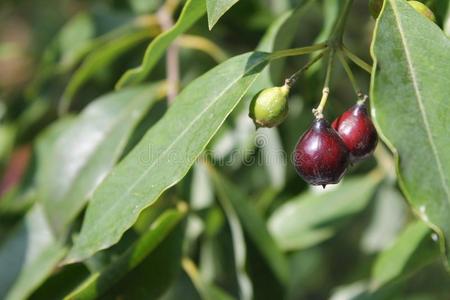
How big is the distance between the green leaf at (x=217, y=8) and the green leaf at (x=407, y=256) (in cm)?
65

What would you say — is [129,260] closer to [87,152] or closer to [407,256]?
[87,152]

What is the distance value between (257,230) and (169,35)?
0.46 meters

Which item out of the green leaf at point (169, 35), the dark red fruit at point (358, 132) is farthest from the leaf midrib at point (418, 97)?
the green leaf at point (169, 35)

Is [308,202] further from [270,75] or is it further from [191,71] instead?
[270,75]

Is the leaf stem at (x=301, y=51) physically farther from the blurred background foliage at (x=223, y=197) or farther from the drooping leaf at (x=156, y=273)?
the drooping leaf at (x=156, y=273)

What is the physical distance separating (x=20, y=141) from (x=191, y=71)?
0.48 meters

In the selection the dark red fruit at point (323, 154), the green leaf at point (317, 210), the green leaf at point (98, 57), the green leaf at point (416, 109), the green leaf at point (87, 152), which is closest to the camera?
the green leaf at point (416, 109)

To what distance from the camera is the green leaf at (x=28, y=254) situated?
5.05 feet

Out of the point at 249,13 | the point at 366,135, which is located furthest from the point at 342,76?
the point at 366,135

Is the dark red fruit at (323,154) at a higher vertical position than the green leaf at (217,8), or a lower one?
lower

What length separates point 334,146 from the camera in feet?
3.52

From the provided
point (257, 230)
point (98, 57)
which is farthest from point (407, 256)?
point (98, 57)

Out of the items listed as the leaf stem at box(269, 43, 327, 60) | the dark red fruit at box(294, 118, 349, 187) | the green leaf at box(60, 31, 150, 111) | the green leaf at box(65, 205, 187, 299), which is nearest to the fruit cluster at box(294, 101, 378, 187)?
the dark red fruit at box(294, 118, 349, 187)

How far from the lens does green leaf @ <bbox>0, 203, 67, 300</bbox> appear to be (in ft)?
5.05
